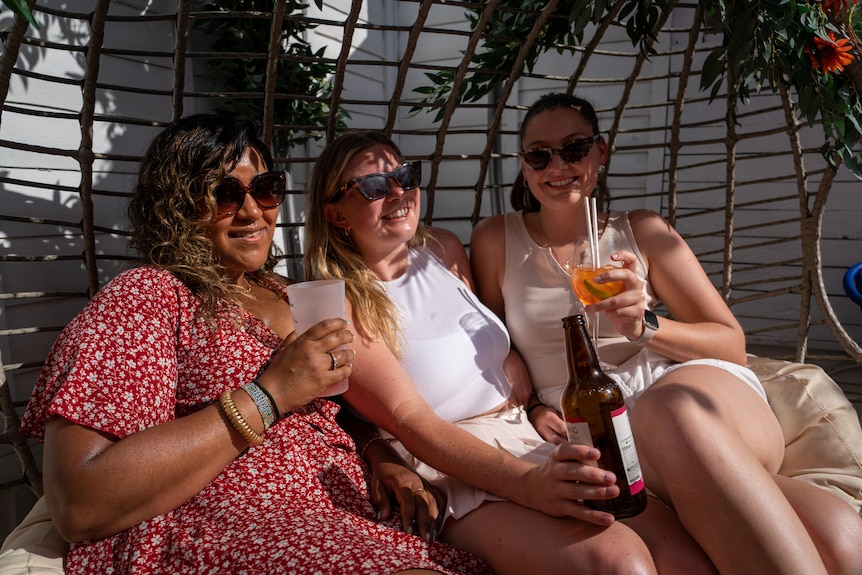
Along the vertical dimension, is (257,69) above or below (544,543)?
above

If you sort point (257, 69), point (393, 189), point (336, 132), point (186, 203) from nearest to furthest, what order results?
point (186, 203) → point (393, 189) → point (257, 69) → point (336, 132)

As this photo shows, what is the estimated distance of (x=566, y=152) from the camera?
93.3 inches

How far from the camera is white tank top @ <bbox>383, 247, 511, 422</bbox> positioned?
2.16 m

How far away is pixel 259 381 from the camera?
1.68m

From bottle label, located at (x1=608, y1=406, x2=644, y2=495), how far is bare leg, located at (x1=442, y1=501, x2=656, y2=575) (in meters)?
0.14

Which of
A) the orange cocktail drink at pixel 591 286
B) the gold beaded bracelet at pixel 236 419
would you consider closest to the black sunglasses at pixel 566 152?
the orange cocktail drink at pixel 591 286

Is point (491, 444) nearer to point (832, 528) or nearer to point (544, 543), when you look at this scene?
point (544, 543)

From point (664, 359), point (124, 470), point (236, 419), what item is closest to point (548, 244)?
point (664, 359)

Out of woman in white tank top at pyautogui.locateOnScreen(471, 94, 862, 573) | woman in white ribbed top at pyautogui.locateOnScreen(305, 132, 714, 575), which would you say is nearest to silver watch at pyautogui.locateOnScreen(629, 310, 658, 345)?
woman in white tank top at pyautogui.locateOnScreen(471, 94, 862, 573)

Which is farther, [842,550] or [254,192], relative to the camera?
[254,192]

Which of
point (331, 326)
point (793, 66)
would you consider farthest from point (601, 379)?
point (793, 66)

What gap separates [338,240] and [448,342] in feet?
1.67

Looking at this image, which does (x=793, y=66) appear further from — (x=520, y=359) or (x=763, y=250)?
(x=763, y=250)

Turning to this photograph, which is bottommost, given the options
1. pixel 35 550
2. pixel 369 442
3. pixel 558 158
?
pixel 35 550
